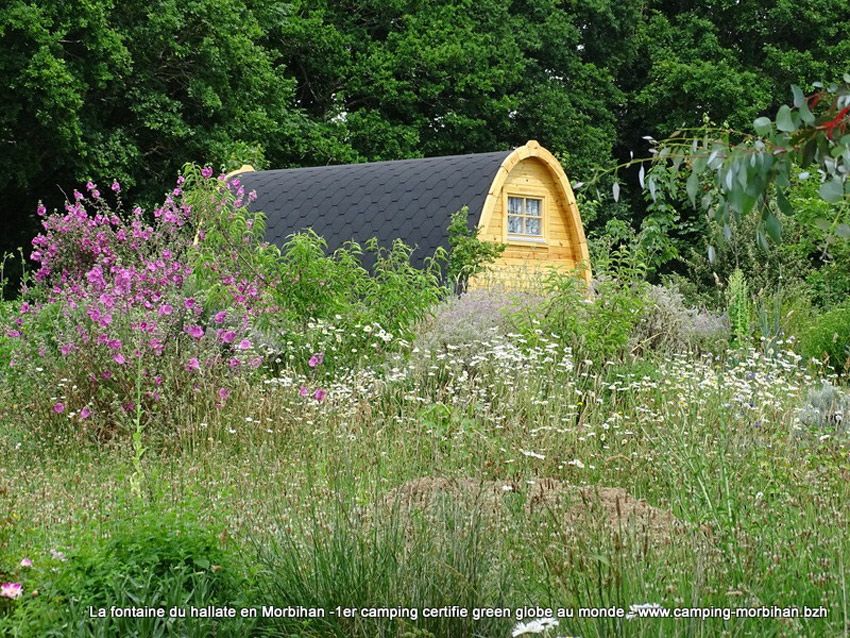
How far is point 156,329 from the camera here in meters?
7.35

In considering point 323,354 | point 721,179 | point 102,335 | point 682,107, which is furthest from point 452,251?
point 682,107

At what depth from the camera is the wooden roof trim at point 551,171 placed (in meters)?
15.2

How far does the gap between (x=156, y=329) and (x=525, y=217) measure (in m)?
10.3

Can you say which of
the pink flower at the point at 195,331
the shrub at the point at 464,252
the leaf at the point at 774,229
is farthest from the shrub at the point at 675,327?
the leaf at the point at 774,229

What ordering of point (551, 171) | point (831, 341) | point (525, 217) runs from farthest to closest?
point (551, 171) → point (525, 217) → point (831, 341)

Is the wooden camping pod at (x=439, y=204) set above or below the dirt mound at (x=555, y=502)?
above

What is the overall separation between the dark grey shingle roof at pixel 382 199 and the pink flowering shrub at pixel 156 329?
16.7ft

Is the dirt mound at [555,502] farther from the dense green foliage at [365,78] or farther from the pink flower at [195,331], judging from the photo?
the dense green foliage at [365,78]

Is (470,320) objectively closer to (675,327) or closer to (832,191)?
(675,327)

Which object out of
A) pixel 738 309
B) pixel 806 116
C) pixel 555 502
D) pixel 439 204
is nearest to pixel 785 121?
pixel 806 116

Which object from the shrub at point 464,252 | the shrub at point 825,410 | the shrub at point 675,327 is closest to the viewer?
the shrub at point 825,410

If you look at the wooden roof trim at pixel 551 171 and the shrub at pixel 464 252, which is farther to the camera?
the wooden roof trim at pixel 551 171

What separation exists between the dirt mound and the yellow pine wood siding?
1085cm

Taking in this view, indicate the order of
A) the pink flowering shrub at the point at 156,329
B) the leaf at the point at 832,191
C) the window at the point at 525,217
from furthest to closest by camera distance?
the window at the point at 525,217, the pink flowering shrub at the point at 156,329, the leaf at the point at 832,191
